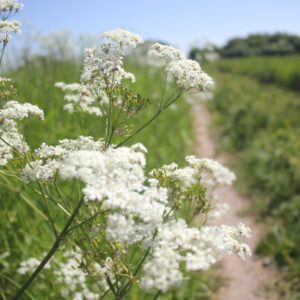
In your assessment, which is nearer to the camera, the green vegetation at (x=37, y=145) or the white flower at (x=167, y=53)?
the white flower at (x=167, y=53)

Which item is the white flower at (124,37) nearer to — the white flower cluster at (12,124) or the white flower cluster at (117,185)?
the white flower cluster at (12,124)

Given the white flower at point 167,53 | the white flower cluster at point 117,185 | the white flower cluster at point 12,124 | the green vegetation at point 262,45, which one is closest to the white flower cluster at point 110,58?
the white flower at point 167,53

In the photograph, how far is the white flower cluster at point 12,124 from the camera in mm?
2215

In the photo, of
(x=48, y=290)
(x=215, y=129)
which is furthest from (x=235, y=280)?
(x=215, y=129)

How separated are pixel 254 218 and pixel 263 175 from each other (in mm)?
1408

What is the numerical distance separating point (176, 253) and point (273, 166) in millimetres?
7653

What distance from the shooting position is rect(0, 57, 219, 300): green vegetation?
3922 mm

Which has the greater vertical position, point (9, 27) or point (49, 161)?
point (9, 27)

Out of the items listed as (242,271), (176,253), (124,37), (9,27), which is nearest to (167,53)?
(124,37)

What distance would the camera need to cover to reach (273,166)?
8.98 m

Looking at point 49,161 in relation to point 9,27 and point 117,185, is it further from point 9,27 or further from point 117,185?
point 9,27

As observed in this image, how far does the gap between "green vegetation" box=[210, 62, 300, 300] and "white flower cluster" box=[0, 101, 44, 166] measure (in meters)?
4.14

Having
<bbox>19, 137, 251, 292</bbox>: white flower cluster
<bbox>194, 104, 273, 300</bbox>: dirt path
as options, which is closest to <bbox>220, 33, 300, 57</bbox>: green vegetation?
<bbox>194, 104, 273, 300</bbox>: dirt path

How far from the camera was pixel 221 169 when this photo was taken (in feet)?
6.49
